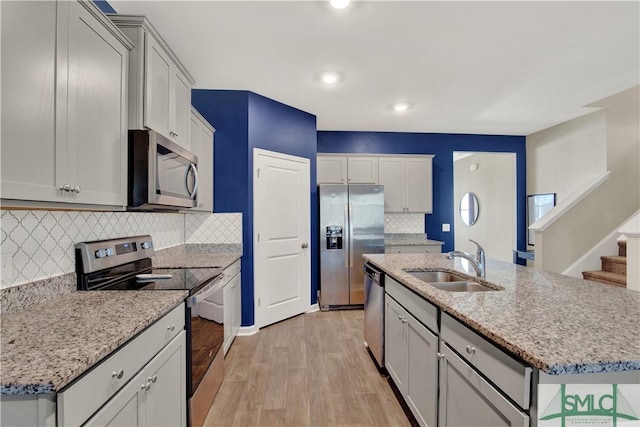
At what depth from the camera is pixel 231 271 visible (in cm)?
282

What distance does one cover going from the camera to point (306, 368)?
8.44ft

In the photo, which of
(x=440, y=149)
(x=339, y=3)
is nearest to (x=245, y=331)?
(x=339, y=3)

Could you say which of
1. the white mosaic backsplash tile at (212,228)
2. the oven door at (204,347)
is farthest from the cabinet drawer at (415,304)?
the white mosaic backsplash tile at (212,228)

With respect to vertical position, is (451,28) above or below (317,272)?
above

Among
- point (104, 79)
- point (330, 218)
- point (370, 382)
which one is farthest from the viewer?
point (330, 218)

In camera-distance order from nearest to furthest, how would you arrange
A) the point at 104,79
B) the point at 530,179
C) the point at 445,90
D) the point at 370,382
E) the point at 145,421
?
the point at 145,421 → the point at 104,79 → the point at 370,382 → the point at 445,90 → the point at 530,179

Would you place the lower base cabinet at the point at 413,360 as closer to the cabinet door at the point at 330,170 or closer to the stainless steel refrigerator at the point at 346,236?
the stainless steel refrigerator at the point at 346,236

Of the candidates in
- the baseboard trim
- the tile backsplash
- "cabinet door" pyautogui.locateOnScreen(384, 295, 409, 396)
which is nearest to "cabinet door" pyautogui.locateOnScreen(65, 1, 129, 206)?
the tile backsplash

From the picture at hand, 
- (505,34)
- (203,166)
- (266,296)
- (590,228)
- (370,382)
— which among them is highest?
(505,34)

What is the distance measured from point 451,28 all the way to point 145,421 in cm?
288

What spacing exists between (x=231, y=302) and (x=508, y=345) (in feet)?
7.70

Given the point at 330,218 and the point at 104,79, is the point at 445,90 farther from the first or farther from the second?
the point at 104,79

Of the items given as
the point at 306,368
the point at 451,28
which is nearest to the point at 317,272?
the point at 306,368

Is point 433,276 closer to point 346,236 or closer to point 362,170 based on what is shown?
point 346,236
